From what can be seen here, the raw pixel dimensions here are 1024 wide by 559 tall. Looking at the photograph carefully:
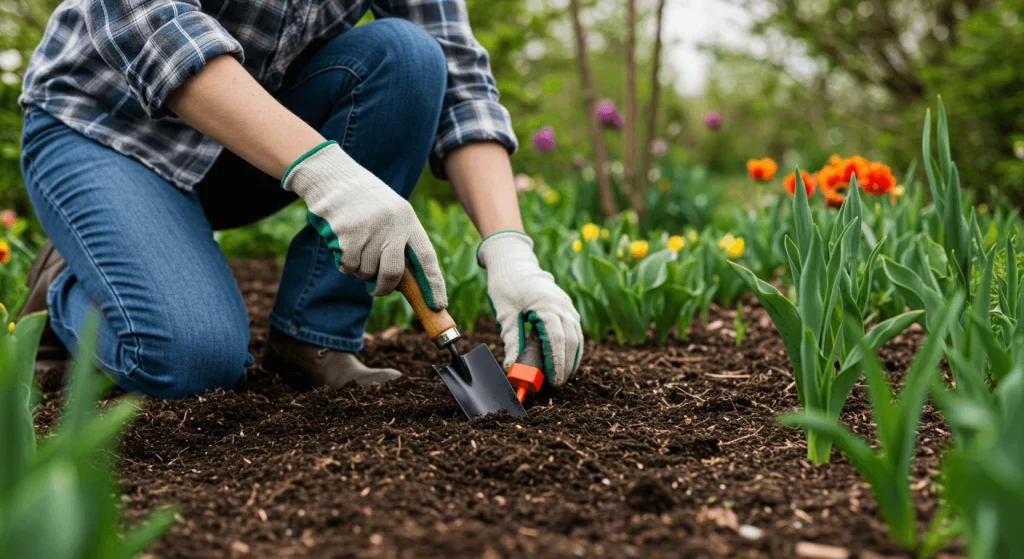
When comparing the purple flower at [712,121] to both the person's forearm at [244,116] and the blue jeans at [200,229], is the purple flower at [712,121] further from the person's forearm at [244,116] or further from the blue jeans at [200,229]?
the person's forearm at [244,116]

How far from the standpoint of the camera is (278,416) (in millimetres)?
1592

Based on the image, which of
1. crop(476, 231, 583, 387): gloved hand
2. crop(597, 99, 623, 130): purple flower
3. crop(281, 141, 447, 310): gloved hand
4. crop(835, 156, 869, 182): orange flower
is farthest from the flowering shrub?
crop(281, 141, 447, 310): gloved hand

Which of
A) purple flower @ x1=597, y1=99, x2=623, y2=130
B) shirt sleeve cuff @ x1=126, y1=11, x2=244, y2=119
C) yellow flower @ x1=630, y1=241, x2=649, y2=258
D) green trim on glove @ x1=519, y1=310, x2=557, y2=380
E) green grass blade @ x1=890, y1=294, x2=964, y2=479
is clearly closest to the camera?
green grass blade @ x1=890, y1=294, x2=964, y2=479

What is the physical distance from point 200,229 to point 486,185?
25.7 inches

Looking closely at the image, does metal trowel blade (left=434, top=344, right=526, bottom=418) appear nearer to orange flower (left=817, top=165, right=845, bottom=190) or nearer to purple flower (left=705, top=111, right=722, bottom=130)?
orange flower (left=817, top=165, right=845, bottom=190)

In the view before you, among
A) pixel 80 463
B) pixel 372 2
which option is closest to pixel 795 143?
pixel 372 2

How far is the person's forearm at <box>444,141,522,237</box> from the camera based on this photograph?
1901 mm

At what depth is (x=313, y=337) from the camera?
1.95 m

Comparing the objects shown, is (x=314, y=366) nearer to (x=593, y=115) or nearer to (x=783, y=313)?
(x=783, y=313)

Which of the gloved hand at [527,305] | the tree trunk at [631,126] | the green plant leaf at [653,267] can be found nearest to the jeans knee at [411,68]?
the gloved hand at [527,305]

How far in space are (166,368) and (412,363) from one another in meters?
0.58

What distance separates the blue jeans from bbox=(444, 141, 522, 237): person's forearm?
10 centimetres

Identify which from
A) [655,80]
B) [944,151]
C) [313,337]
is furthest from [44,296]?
[655,80]

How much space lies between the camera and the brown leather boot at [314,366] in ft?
6.23
